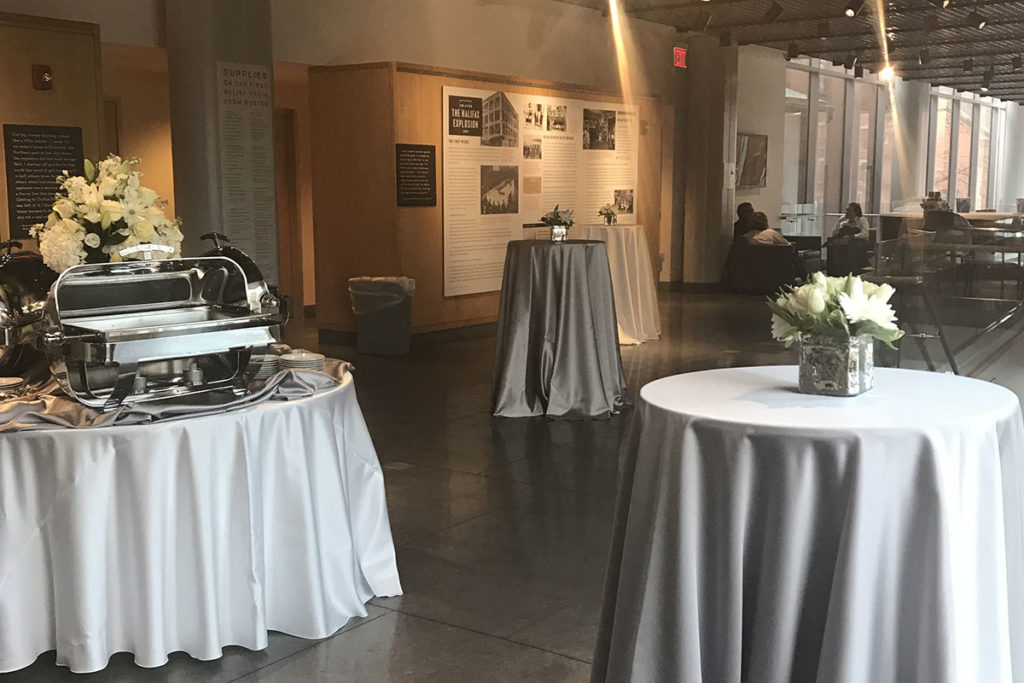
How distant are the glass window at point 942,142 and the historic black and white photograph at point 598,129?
365 cm

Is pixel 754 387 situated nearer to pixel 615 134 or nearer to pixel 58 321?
pixel 58 321

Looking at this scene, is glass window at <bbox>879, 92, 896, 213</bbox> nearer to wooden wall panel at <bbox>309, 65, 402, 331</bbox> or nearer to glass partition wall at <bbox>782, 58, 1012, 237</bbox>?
glass partition wall at <bbox>782, 58, 1012, 237</bbox>

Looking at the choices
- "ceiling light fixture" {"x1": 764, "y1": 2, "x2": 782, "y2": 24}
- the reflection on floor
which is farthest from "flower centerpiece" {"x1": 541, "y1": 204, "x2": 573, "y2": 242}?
"ceiling light fixture" {"x1": 764, "y1": 2, "x2": 782, "y2": 24}

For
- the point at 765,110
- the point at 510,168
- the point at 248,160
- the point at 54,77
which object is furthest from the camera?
the point at 765,110

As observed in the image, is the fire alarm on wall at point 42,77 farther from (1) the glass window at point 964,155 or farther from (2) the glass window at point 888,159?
(2) the glass window at point 888,159

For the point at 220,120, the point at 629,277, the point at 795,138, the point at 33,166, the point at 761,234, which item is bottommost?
the point at 629,277

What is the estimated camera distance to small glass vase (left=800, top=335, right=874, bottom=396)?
237 centimetres

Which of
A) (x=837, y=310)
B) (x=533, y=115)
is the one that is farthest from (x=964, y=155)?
(x=837, y=310)

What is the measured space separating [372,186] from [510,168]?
183cm

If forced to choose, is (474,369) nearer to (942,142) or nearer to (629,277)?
(629,277)

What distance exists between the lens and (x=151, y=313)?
319cm

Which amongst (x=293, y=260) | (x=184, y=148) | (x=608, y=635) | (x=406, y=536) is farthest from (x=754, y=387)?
(x=293, y=260)

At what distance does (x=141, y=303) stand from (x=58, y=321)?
331 millimetres

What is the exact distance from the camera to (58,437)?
2.85 m
